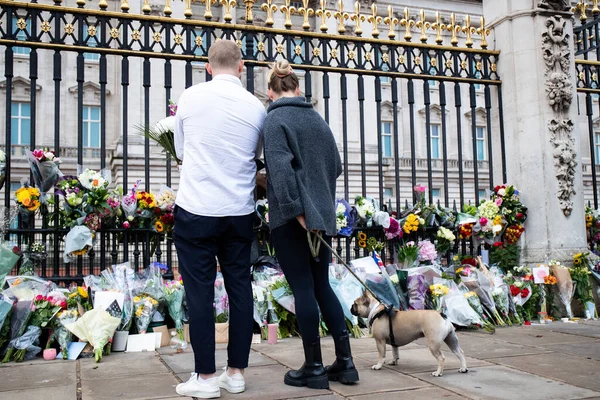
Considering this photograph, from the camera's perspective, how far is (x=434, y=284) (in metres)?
5.75

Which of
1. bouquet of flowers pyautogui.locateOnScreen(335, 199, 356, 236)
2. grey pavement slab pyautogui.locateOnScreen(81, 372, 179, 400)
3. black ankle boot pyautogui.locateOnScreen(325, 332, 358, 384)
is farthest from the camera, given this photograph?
bouquet of flowers pyautogui.locateOnScreen(335, 199, 356, 236)

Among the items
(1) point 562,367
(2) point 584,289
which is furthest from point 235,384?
(2) point 584,289

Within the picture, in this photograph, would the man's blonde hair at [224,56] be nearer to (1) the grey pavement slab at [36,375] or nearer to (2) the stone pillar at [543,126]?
(1) the grey pavement slab at [36,375]

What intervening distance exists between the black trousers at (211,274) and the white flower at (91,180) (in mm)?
2466

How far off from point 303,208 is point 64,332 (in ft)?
8.18

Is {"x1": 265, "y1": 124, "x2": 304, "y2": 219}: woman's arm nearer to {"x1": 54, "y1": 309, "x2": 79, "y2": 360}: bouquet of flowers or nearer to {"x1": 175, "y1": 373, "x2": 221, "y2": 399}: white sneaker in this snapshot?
{"x1": 175, "y1": 373, "x2": 221, "y2": 399}: white sneaker

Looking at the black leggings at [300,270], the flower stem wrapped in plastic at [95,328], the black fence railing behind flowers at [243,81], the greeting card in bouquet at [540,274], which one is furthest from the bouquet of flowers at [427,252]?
the flower stem wrapped in plastic at [95,328]

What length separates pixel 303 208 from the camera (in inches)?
126

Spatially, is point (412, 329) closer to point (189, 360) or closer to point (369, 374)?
point (369, 374)

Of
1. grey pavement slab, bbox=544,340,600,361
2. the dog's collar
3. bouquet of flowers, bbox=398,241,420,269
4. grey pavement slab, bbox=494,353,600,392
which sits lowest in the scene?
grey pavement slab, bbox=544,340,600,361

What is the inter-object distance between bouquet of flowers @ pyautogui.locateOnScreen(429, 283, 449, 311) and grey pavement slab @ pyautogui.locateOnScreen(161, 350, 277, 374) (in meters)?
2.04

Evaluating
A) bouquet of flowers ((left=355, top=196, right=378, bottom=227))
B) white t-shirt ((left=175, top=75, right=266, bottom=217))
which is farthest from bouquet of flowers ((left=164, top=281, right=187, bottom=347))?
bouquet of flowers ((left=355, top=196, right=378, bottom=227))

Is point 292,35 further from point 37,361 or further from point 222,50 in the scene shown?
point 37,361

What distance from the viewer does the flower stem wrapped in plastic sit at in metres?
4.35
